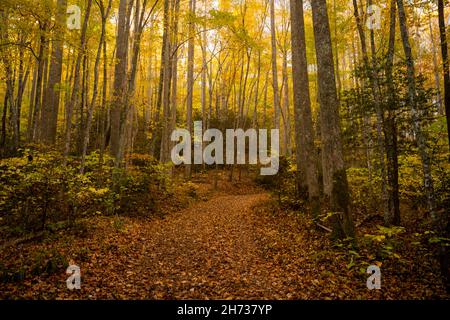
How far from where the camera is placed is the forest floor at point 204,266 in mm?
4484

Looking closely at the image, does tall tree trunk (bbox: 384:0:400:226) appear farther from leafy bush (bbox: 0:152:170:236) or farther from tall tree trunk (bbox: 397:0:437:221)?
leafy bush (bbox: 0:152:170:236)

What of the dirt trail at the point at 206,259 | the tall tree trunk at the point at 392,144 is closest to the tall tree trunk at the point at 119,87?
the dirt trail at the point at 206,259

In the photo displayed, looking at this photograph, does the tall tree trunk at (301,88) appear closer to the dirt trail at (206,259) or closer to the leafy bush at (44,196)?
the dirt trail at (206,259)

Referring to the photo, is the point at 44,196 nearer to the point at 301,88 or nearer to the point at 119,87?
the point at 119,87

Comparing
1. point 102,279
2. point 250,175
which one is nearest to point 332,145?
point 102,279

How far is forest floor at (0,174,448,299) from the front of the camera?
4484 millimetres

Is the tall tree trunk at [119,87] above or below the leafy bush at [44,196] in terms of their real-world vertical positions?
above

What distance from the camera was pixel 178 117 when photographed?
24.8 meters

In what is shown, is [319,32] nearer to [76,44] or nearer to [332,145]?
[332,145]

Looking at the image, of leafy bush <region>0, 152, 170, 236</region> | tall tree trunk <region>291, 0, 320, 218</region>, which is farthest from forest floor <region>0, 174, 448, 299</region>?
tall tree trunk <region>291, 0, 320, 218</region>

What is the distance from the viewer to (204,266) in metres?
5.75

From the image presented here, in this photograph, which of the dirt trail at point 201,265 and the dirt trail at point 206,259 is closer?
the dirt trail at point 201,265

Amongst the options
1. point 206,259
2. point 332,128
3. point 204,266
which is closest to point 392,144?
point 332,128

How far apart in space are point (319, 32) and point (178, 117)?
1970cm
